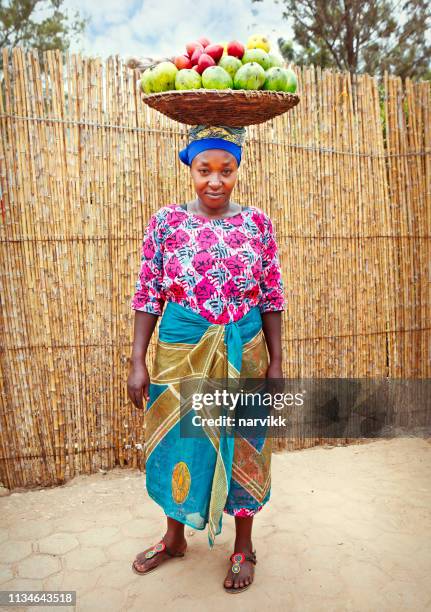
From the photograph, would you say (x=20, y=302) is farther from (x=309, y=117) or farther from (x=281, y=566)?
(x=309, y=117)

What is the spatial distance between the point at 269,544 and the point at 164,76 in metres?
2.21

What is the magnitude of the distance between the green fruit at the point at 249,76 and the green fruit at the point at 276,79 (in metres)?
0.04

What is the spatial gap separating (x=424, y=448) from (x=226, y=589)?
7.09 ft

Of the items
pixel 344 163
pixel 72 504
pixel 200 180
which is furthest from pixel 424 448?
pixel 200 180

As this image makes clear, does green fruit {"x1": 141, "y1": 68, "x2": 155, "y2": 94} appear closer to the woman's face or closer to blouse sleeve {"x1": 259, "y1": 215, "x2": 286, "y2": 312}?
the woman's face

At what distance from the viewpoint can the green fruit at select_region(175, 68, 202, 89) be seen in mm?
1951

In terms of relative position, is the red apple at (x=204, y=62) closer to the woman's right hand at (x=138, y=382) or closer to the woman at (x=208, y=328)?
the woman at (x=208, y=328)

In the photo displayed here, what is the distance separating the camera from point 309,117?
3.63 metres

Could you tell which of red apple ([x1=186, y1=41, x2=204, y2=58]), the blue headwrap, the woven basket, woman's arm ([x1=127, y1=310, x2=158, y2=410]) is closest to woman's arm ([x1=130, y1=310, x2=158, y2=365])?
woman's arm ([x1=127, y1=310, x2=158, y2=410])

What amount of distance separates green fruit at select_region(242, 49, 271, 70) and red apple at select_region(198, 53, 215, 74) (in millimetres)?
149

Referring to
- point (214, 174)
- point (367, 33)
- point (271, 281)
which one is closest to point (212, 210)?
point (214, 174)

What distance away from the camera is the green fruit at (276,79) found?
200cm

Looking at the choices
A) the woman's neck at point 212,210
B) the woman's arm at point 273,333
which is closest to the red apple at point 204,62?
the woman's neck at point 212,210

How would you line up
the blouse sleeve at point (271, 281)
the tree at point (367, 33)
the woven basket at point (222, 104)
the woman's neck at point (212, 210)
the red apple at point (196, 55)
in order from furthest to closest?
the tree at point (367, 33)
the blouse sleeve at point (271, 281)
the woman's neck at point (212, 210)
the red apple at point (196, 55)
the woven basket at point (222, 104)
